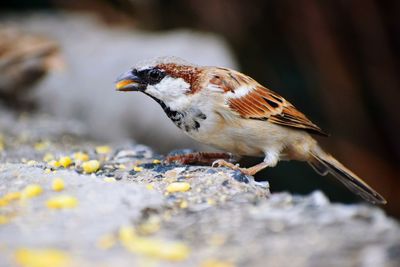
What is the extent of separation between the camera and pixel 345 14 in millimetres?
6906

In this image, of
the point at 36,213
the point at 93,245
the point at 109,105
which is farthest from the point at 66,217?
the point at 109,105

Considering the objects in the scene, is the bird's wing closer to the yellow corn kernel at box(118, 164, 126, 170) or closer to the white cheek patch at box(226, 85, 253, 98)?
the white cheek patch at box(226, 85, 253, 98)

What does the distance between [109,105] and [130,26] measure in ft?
6.23

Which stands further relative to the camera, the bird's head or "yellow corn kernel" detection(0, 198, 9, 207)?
the bird's head

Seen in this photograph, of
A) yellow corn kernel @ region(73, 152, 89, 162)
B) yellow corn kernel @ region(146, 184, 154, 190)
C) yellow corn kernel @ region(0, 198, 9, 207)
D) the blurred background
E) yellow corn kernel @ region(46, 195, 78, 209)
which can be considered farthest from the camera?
the blurred background

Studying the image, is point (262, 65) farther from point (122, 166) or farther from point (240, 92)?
point (122, 166)

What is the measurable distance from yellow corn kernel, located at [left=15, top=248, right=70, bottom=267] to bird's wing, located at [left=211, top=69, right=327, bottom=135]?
5.27ft

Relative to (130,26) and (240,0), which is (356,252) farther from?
(130,26)

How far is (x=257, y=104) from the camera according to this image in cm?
347

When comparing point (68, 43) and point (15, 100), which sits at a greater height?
point (68, 43)

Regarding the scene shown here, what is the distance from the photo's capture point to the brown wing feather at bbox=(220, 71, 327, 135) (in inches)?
132

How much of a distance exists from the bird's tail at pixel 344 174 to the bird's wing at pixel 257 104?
20 cm

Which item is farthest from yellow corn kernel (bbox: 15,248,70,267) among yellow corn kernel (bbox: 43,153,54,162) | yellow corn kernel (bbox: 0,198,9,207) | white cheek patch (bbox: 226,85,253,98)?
yellow corn kernel (bbox: 43,153,54,162)

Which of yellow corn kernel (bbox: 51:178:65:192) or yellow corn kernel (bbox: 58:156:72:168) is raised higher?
yellow corn kernel (bbox: 58:156:72:168)
